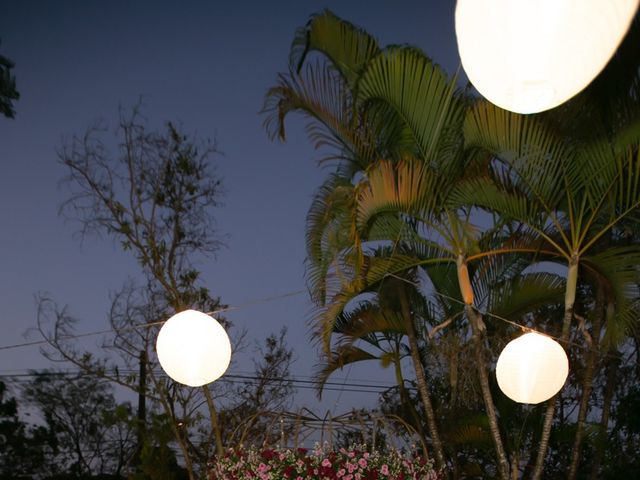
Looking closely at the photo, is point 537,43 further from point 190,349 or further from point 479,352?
point 479,352

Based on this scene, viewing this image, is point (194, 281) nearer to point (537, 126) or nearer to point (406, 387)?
point (406, 387)

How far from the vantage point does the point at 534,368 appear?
15.8 ft

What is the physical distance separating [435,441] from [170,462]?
3.65 metres

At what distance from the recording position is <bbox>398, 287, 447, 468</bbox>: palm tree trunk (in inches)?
256

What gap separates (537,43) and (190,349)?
333 cm

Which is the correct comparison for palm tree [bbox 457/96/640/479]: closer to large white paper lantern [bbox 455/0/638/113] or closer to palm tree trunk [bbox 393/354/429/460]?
palm tree trunk [bbox 393/354/429/460]

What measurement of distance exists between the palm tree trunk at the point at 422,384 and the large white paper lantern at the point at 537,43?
4.58 m

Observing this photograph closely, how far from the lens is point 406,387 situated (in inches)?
320

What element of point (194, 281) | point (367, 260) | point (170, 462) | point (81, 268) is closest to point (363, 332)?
point (367, 260)

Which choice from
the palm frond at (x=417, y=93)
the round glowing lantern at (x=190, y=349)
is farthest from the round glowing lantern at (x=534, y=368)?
the round glowing lantern at (x=190, y=349)

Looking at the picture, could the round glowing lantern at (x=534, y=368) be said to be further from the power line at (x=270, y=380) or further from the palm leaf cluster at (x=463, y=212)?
the power line at (x=270, y=380)

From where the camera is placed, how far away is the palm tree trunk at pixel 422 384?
650 cm

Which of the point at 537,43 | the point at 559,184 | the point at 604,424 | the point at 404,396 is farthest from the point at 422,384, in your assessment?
the point at 537,43

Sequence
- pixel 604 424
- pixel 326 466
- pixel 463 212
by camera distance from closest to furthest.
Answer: pixel 326 466 → pixel 463 212 → pixel 604 424
